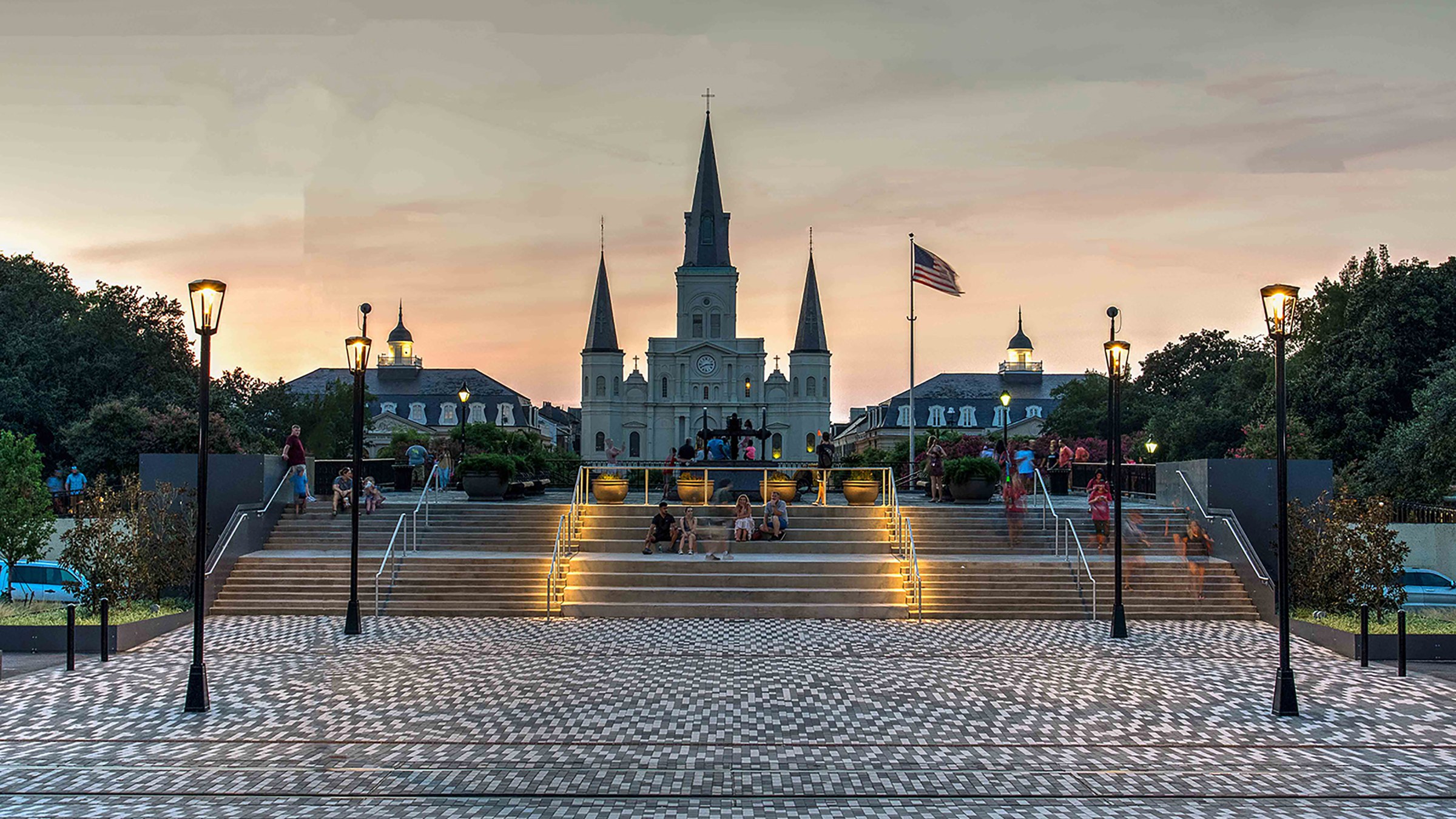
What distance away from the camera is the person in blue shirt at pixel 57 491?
3203cm

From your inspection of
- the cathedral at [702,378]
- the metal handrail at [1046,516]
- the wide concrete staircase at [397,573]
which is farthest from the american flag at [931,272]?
the cathedral at [702,378]

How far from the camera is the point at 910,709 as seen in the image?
38.8 feet

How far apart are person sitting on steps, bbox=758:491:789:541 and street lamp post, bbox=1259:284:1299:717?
11.6m

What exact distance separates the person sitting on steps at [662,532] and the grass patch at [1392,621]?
453 inches

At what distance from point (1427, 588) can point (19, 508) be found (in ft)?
98.5

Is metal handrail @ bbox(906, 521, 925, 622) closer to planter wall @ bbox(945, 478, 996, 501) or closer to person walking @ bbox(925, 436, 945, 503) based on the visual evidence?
planter wall @ bbox(945, 478, 996, 501)

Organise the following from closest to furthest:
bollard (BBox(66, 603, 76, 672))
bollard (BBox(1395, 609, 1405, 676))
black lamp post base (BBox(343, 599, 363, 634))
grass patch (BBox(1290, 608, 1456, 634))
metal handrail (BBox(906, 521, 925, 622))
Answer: bollard (BBox(1395, 609, 1405, 676)) < bollard (BBox(66, 603, 76, 672)) < grass patch (BBox(1290, 608, 1456, 634)) < black lamp post base (BBox(343, 599, 363, 634)) < metal handrail (BBox(906, 521, 925, 622))

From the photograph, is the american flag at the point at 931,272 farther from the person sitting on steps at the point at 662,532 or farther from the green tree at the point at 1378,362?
the person sitting on steps at the point at 662,532

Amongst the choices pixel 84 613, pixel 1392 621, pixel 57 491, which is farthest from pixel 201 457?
pixel 57 491

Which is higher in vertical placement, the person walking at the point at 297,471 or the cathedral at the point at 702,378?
the cathedral at the point at 702,378

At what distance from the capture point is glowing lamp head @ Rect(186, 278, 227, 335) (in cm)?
1278

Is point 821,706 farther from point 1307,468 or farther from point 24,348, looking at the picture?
point 24,348

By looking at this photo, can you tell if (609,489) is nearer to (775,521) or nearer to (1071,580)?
(775,521)

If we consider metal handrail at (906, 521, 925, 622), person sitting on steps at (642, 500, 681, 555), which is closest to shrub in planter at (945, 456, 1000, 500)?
metal handrail at (906, 521, 925, 622)
